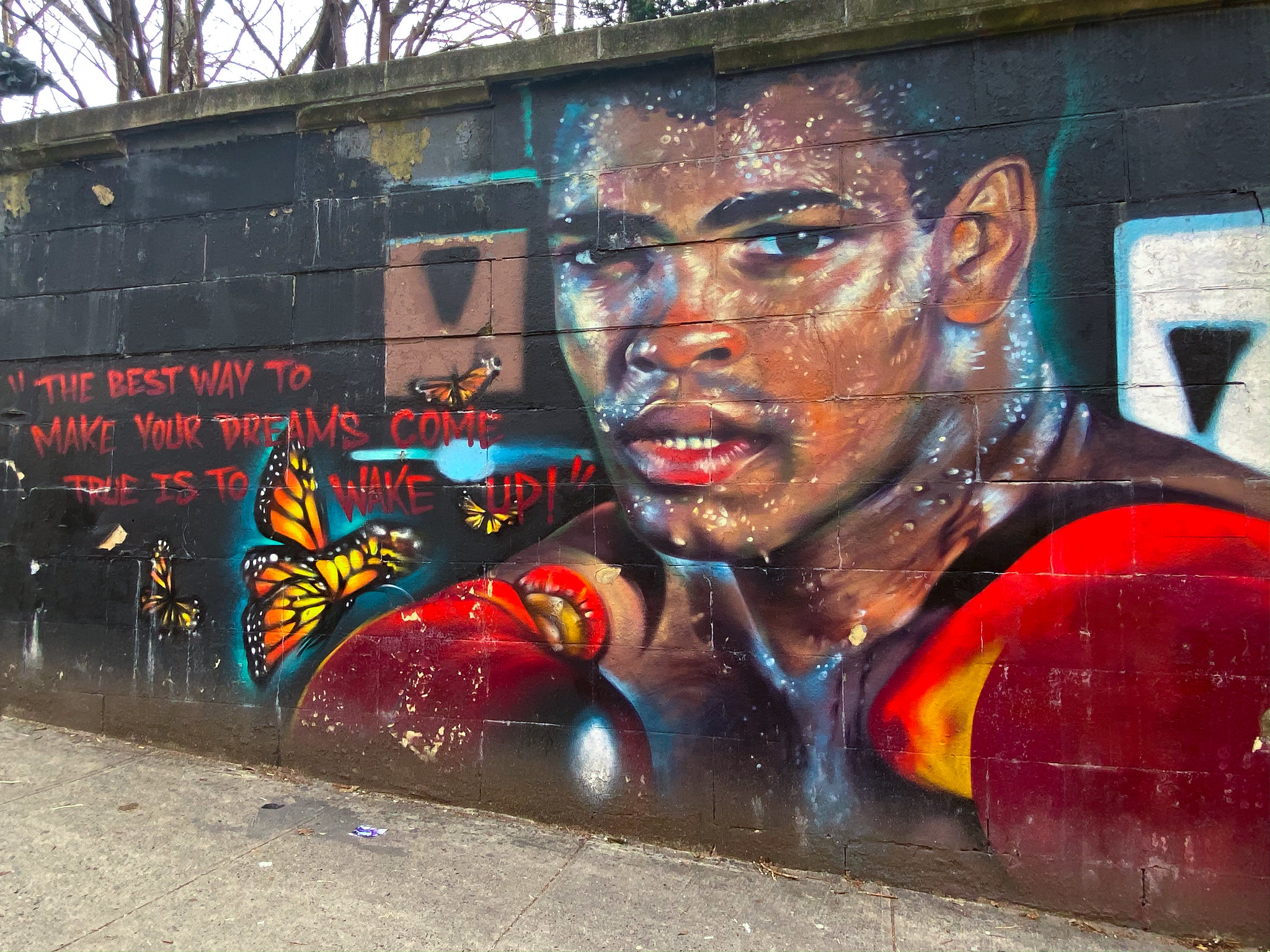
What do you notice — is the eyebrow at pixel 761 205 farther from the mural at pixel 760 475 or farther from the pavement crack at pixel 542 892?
the pavement crack at pixel 542 892

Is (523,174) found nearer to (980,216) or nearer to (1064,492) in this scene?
(980,216)

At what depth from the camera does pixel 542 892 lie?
3.21 metres

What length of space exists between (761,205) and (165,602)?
4031 millimetres

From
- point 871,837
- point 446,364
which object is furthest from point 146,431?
point 871,837

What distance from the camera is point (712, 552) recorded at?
3672 mm

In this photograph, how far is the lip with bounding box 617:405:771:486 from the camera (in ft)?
12.0

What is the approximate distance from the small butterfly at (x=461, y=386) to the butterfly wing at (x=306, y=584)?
0.74 metres

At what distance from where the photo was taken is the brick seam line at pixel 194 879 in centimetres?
281

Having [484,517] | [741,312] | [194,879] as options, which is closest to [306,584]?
[484,517]

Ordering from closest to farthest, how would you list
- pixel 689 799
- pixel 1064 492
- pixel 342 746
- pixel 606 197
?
pixel 1064 492 → pixel 689 799 → pixel 606 197 → pixel 342 746

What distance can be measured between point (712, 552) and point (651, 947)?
1.64 meters

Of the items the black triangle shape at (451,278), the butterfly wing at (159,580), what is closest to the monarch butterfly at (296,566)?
the butterfly wing at (159,580)

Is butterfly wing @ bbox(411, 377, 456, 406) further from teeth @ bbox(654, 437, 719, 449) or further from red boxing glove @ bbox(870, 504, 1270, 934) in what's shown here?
red boxing glove @ bbox(870, 504, 1270, 934)

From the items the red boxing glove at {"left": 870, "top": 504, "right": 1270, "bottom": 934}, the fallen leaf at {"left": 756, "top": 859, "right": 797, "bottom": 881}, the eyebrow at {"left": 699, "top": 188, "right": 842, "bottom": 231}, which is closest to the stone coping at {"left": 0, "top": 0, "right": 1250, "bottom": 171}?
the eyebrow at {"left": 699, "top": 188, "right": 842, "bottom": 231}
